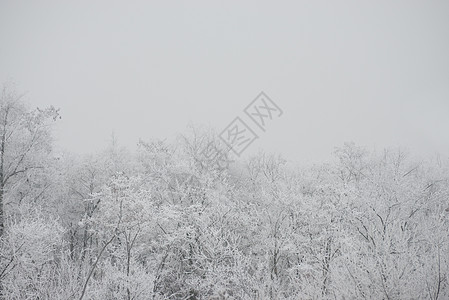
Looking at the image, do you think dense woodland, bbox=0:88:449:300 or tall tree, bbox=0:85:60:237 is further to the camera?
tall tree, bbox=0:85:60:237

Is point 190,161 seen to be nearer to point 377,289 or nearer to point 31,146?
point 31,146

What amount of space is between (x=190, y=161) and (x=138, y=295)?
11973mm

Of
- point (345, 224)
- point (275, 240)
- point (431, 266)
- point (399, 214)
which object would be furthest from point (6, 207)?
point (399, 214)

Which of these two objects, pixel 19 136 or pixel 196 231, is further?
pixel 196 231

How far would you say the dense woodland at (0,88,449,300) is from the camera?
1344 centimetres

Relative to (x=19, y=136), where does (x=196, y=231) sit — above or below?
below

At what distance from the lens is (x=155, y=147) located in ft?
89.7

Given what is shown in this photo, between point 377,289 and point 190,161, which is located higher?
point 190,161

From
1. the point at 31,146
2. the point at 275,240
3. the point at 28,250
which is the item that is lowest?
the point at 275,240

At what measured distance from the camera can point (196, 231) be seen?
22.7 metres

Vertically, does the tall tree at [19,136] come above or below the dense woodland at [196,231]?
above

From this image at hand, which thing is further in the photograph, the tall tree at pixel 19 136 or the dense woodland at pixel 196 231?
the tall tree at pixel 19 136

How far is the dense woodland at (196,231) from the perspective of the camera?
44.1 feet

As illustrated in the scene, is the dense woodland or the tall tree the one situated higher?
the tall tree
